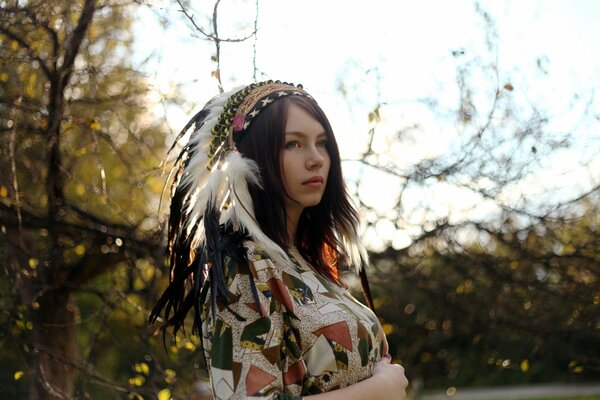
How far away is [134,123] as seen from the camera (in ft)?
16.0

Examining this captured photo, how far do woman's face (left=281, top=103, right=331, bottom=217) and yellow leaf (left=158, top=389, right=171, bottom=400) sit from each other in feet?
5.91

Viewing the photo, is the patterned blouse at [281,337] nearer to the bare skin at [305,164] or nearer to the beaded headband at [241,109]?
the bare skin at [305,164]

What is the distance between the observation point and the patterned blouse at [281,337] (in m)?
1.80

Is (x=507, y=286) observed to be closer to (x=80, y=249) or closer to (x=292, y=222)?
(x=80, y=249)

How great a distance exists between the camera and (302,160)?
213 centimetres

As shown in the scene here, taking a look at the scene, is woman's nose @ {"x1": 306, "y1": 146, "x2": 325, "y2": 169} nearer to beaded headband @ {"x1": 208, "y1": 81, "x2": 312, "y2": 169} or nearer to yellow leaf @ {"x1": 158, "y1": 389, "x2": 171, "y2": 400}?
beaded headband @ {"x1": 208, "y1": 81, "x2": 312, "y2": 169}

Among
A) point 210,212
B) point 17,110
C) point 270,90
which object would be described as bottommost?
point 210,212

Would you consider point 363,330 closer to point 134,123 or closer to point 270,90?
point 270,90

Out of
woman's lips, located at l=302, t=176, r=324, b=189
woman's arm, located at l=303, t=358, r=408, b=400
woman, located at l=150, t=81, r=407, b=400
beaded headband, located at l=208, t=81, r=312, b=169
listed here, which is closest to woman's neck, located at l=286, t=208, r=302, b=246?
woman, located at l=150, t=81, r=407, b=400

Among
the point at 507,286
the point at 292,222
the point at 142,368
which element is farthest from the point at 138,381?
the point at 507,286

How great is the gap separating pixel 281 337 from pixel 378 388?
27 cm

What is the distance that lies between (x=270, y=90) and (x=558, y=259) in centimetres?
288

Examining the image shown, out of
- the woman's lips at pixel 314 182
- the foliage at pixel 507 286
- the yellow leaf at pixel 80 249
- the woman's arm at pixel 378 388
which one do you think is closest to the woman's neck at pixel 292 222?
the woman's lips at pixel 314 182

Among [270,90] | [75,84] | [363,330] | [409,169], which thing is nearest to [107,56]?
[75,84]
